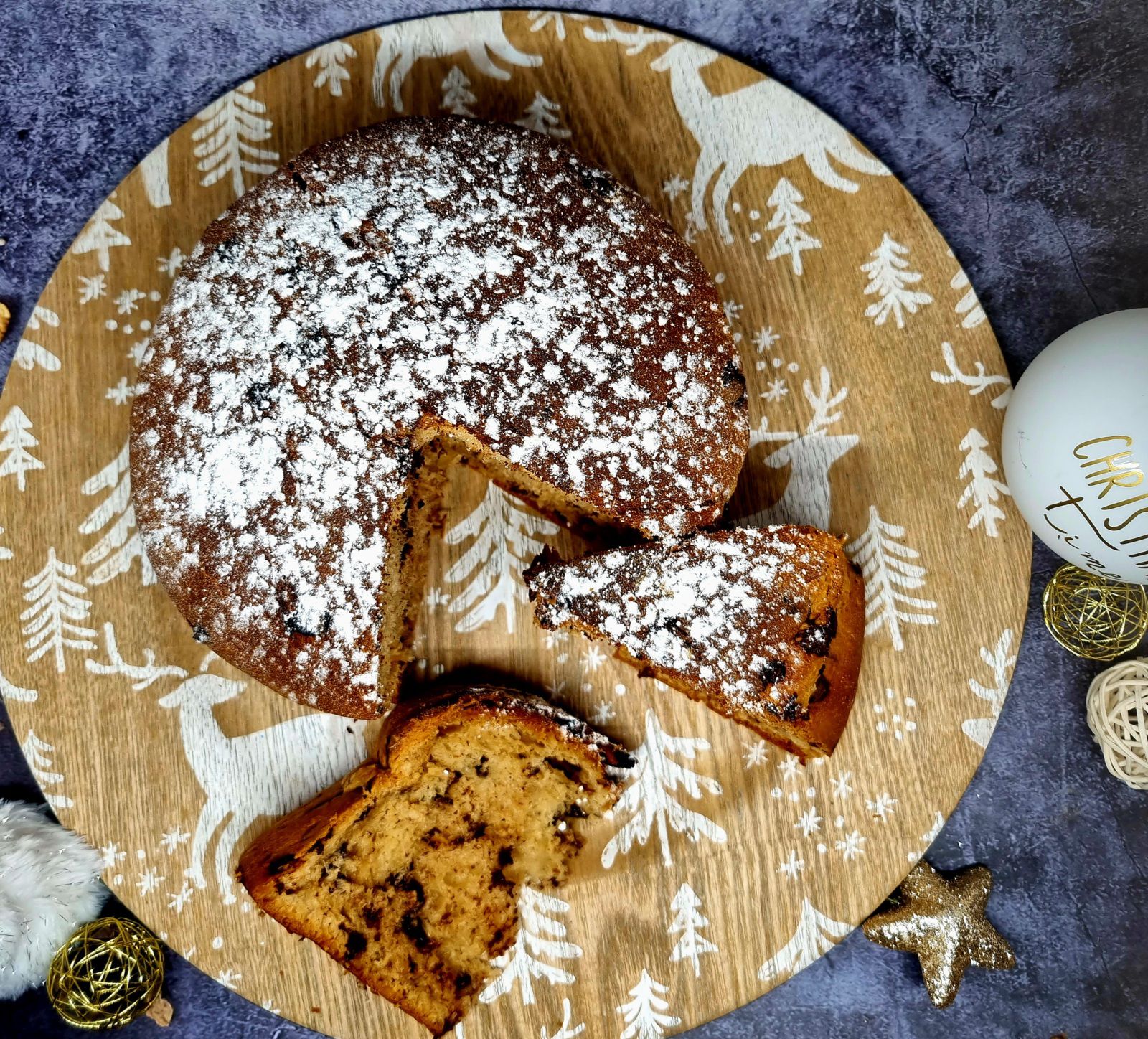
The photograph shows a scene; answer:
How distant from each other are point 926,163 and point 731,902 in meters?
2.03

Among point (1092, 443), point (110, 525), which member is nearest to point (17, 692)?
point (110, 525)

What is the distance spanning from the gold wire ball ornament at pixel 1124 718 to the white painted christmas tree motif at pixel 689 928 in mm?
1140

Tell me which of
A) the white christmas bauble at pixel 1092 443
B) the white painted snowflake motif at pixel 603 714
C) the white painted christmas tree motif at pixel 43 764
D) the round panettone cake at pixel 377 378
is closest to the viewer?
the white christmas bauble at pixel 1092 443

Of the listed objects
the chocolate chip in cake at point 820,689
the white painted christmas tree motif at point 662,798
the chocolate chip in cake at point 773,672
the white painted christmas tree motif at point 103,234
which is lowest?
the white painted christmas tree motif at point 662,798

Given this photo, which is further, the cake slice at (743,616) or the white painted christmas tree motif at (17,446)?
the white painted christmas tree motif at (17,446)

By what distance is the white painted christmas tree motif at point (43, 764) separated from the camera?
6.50 feet

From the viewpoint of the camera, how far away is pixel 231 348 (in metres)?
1.75

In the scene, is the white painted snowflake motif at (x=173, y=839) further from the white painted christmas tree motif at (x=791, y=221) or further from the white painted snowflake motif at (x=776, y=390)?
the white painted christmas tree motif at (x=791, y=221)

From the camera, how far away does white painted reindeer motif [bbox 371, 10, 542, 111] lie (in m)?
2.00

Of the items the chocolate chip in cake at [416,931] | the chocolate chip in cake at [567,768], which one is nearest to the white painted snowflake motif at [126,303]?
the chocolate chip in cake at [567,768]

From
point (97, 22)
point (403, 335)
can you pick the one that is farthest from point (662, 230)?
point (97, 22)

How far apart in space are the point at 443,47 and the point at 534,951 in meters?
2.35

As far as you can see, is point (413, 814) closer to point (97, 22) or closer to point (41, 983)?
point (41, 983)

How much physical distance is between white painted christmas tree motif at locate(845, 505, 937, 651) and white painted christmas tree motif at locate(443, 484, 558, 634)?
0.83 meters
